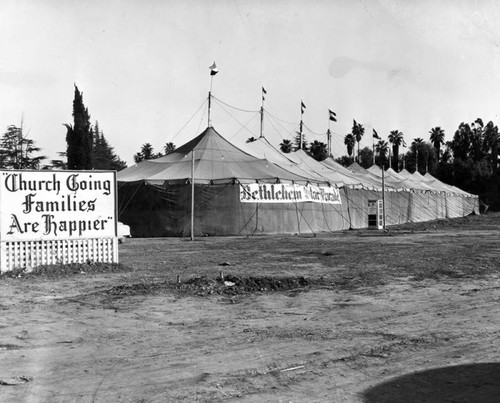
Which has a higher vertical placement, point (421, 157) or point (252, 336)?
point (421, 157)

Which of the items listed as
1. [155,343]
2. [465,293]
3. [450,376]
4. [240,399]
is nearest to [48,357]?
[155,343]

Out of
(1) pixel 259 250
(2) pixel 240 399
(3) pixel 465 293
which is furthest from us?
(1) pixel 259 250

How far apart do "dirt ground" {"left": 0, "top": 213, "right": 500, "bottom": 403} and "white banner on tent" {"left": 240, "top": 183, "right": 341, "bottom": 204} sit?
15.6 metres

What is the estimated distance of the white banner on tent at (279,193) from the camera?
27938 mm

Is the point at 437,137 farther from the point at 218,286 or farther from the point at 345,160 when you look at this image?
the point at 218,286

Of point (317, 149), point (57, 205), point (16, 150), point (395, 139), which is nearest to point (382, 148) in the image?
point (395, 139)

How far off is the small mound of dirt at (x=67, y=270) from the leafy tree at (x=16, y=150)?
38244mm

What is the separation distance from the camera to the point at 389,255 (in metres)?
15.9

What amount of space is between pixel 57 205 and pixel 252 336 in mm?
7474

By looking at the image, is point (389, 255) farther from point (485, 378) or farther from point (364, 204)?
point (364, 204)

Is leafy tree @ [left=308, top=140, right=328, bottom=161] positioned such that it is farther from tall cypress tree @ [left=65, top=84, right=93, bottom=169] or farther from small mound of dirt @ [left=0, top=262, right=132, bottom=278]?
small mound of dirt @ [left=0, top=262, right=132, bottom=278]

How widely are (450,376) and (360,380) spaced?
2.56 ft

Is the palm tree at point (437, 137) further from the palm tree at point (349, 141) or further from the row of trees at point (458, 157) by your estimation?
the palm tree at point (349, 141)

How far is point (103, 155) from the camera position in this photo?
76.6m
